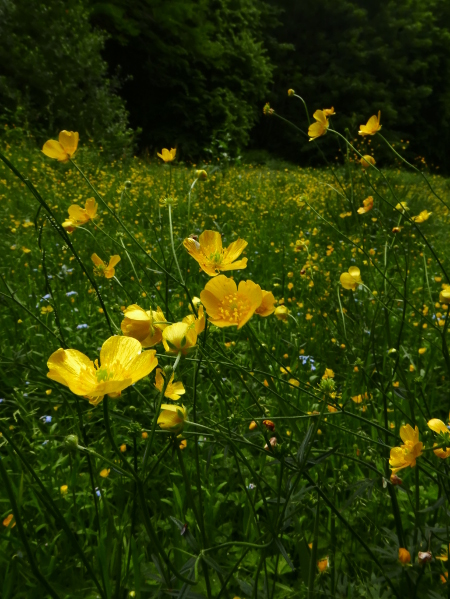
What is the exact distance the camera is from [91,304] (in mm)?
1834

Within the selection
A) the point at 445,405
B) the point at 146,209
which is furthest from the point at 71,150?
the point at 146,209

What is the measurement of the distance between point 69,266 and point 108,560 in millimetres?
1752

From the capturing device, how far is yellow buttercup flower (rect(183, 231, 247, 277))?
28.0 inches

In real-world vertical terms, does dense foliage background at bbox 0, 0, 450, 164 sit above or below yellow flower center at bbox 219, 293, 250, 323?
below

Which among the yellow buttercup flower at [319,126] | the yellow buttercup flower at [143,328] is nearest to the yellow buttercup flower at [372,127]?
the yellow buttercup flower at [319,126]

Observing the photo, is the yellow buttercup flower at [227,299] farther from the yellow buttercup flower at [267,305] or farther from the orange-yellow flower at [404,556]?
the orange-yellow flower at [404,556]

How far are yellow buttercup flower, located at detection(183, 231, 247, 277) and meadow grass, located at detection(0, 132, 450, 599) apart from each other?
0.28 feet

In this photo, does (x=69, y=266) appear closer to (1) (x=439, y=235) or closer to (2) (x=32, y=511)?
(2) (x=32, y=511)

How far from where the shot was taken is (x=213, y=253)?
764mm

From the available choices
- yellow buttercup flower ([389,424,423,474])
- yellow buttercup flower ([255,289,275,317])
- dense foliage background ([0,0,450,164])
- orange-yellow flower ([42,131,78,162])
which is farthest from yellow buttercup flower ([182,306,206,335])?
dense foliage background ([0,0,450,164])

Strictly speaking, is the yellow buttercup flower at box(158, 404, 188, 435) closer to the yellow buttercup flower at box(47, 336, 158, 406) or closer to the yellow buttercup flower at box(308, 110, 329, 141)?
the yellow buttercup flower at box(47, 336, 158, 406)

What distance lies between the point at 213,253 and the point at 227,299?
0.47ft

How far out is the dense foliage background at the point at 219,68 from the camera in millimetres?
6379

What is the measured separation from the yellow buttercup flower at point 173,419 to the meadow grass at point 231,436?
0.08 feet
